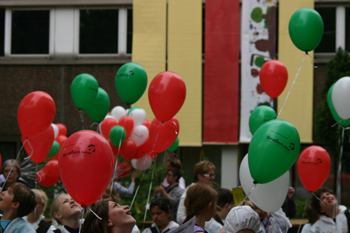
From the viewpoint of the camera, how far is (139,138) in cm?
734

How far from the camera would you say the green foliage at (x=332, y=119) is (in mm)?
10641

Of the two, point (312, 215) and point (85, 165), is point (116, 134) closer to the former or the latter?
point (312, 215)

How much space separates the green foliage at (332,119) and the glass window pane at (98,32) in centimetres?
599

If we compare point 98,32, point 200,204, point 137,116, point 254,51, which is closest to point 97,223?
point 200,204

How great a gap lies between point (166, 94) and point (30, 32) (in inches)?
367

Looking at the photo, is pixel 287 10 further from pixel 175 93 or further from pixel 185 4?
pixel 175 93

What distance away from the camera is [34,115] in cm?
525

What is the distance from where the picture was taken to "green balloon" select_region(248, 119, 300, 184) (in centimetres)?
334

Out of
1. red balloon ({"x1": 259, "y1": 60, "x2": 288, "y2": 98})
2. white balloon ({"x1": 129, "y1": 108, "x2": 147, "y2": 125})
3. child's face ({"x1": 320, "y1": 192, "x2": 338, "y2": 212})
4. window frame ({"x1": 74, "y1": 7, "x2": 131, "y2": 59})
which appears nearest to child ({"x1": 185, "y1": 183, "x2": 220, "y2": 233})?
child's face ({"x1": 320, "y1": 192, "x2": 338, "y2": 212})

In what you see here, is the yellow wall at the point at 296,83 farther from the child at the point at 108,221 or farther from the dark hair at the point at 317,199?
the child at the point at 108,221

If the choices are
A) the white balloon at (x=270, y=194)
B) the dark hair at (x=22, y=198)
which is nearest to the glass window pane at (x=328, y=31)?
the white balloon at (x=270, y=194)

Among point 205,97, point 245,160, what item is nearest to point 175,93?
point 245,160

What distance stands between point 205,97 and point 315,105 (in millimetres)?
3067

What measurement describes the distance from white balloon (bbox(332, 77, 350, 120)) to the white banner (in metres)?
6.32
